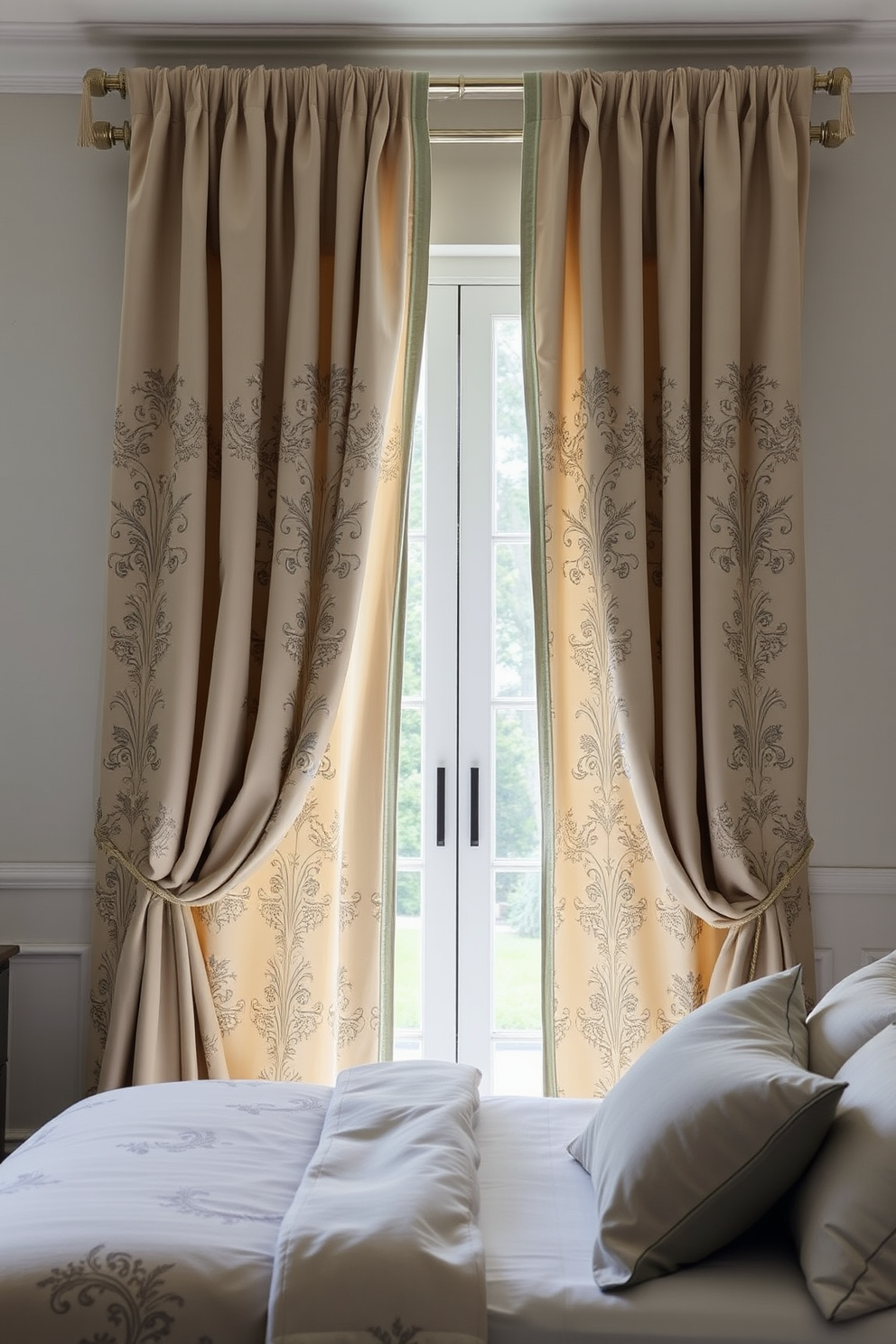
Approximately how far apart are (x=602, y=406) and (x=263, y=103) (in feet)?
3.55

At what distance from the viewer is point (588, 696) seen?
2711mm

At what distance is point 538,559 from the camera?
2693 mm

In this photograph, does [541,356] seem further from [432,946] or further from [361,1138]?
[361,1138]

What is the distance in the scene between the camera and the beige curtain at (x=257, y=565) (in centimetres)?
260

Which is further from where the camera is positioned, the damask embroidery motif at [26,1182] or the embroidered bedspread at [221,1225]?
the damask embroidery motif at [26,1182]

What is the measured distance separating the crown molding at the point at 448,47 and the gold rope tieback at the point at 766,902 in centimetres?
193

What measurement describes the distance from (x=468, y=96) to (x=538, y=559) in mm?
1139

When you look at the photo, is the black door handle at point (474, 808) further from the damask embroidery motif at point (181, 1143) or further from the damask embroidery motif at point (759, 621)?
the damask embroidery motif at point (181, 1143)

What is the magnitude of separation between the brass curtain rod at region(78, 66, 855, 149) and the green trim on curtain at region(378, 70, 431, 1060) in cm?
6

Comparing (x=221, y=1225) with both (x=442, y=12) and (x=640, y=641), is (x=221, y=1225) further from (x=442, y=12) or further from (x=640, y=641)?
(x=442, y=12)

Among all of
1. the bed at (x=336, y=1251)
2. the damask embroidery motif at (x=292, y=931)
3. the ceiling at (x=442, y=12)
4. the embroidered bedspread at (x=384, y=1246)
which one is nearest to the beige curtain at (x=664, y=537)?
the ceiling at (x=442, y=12)

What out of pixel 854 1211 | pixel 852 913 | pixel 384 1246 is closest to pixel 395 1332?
pixel 384 1246

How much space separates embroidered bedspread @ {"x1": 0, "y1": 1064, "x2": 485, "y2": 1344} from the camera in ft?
4.00

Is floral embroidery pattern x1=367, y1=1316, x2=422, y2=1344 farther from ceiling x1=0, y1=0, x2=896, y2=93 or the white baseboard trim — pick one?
ceiling x1=0, y1=0, x2=896, y2=93
